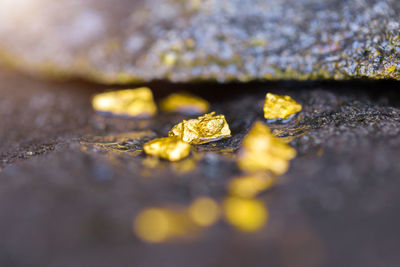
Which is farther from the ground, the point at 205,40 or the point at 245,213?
the point at 205,40

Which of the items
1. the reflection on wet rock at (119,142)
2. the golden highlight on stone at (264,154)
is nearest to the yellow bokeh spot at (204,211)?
the golden highlight on stone at (264,154)

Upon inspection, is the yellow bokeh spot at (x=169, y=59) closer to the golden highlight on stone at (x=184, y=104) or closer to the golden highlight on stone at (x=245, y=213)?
the golden highlight on stone at (x=184, y=104)

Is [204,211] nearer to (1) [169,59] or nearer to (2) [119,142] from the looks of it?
(2) [119,142]

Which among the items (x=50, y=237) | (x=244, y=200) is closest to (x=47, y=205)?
(x=50, y=237)

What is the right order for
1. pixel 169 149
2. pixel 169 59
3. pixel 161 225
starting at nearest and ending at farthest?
pixel 161 225 → pixel 169 149 → pixel 169 59

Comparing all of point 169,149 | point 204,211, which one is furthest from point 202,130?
point 204,211

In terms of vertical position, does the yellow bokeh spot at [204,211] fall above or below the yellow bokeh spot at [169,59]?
below
